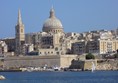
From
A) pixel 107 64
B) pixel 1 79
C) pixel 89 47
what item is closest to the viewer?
pixel 1 79

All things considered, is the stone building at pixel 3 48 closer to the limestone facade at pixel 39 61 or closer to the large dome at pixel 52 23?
the large dome at pixel 52 23

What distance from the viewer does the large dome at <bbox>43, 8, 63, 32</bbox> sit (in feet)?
332

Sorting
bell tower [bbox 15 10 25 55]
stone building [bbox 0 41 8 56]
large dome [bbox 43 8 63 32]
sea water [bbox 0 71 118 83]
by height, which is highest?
large dome [bbox 43 8 63 32]

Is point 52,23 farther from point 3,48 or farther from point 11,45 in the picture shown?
point 3,48

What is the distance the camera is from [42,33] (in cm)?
10038

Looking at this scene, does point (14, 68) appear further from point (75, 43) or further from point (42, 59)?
point (75, 43)

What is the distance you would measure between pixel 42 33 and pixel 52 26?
6.44ft

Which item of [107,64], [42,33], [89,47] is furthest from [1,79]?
[42,33]

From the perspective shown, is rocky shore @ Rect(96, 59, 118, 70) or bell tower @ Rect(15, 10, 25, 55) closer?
rocky shore @ Rect(96, 59, 118, 70)

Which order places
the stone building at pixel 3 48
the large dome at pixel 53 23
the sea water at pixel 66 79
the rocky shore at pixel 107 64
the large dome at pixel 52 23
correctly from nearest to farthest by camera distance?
the sea water at pixel 66 79 < the rocky shore at pixel 107 64 < the stone building at pixel 3 48 < the large dome at pixel 53 23 < the large dome at pixel 52 23

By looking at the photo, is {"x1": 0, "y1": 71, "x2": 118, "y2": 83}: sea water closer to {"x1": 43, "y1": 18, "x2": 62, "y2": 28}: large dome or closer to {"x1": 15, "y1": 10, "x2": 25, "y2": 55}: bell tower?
{"x1": 15, "y1": 10, "x2": 25, "y2": 55}: bell tower

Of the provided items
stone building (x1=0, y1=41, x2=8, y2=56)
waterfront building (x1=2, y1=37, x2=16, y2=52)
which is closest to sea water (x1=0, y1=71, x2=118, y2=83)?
stone building (x1=0, y1=41, x2=8, y2=56)

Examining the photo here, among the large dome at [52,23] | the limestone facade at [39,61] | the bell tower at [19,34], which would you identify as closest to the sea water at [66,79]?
the limestone facade at [39,61]

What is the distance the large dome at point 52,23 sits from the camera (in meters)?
101
